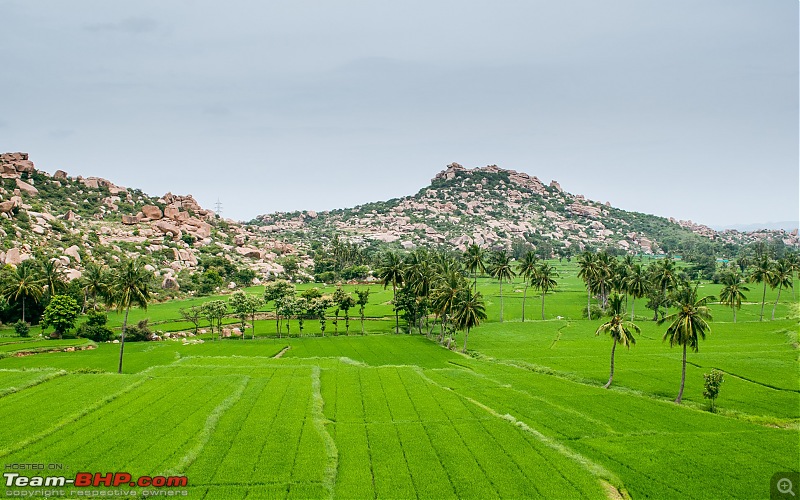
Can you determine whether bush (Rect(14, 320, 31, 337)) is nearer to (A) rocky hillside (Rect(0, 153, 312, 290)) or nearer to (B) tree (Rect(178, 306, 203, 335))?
(B) tree (Rect(178, 306, 203, 335))

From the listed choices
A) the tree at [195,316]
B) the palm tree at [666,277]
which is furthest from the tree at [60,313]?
the palm tree at [666,277]

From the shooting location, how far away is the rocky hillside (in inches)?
4943

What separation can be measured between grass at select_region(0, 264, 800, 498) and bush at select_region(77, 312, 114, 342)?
1160 centimetres

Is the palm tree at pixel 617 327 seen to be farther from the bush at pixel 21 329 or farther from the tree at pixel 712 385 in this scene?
the bush at pixel 21 329

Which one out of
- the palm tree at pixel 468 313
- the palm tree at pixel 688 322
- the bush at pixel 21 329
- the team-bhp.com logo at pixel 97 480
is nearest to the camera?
the team-bhp.com logo at pixel 97 480

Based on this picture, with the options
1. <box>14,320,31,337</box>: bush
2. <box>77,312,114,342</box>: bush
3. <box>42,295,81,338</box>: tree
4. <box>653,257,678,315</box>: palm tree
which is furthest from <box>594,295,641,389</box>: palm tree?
<box>14,320,31,337</box>: bush

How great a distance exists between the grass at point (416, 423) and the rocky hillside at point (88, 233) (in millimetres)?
74674

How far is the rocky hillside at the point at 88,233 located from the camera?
12556 centimetres

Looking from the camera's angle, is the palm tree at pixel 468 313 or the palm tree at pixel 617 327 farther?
the palm tree at pixel 468 313

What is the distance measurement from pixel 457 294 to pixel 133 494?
56848 millimetres

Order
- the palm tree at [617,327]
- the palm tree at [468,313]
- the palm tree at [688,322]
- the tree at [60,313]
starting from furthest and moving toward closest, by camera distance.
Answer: the tree at [60,313]
the palm tree at [468,313]
the palm tree at [617,327]
the palm tree at [688,322]

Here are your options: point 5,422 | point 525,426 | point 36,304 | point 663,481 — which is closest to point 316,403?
point 525,426

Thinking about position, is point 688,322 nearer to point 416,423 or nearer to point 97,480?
point 416,423

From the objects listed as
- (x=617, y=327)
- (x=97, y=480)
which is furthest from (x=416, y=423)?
(x=617, y=327)
